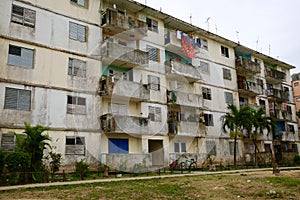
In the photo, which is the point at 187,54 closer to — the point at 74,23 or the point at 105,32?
the point at 105,32

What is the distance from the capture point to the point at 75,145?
21.2 meters

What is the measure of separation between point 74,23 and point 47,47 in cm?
330

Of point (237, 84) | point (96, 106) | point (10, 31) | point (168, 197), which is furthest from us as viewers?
point (237, 84)

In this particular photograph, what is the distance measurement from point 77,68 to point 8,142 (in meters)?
7.42

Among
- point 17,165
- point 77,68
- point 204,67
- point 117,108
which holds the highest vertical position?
point 204,67

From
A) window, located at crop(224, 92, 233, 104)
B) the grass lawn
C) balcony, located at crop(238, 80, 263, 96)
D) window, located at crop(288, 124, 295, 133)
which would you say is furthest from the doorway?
window, located at crop(288, 124, 295, 133)

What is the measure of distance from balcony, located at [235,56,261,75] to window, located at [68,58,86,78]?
831 inches

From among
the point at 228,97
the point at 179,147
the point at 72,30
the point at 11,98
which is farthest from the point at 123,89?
the point at 228,97

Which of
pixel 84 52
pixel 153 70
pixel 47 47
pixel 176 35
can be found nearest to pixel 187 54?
pixel 176 35

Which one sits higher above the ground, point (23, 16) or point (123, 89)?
point (23, 16)

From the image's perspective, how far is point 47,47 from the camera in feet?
70.0

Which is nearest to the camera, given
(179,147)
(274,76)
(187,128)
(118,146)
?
(118,146)

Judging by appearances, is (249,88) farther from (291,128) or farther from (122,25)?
(122,25)

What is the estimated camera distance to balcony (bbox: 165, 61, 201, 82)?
94.7 ft
